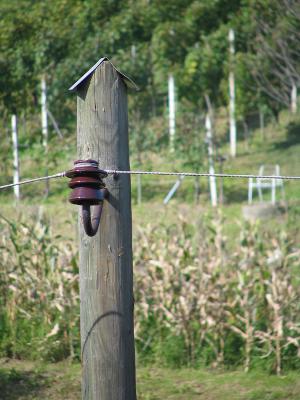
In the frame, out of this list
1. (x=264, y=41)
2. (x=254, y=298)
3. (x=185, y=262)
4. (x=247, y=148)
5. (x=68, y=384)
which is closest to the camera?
(x=68, y=384)

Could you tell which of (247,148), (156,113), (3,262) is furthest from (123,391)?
(156,113)

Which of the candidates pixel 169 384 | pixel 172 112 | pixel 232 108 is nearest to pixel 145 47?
pixel 232 108

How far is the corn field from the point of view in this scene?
484 cm

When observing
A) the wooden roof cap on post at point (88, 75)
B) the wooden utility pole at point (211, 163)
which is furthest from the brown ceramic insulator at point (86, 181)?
the wooden utility pole at point (211, 163)

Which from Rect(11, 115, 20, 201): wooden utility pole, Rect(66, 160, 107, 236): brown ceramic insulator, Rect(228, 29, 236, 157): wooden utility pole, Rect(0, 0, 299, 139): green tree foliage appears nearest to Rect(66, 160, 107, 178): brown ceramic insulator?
Rect(66, 160, 107, 236): brown ceramic insulator

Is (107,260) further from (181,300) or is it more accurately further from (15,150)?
(15,150)

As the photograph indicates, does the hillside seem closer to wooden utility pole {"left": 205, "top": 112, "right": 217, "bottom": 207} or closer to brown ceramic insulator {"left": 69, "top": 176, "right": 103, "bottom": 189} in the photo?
wooden utility pole {"left": 205, "top": 112, "right": 217, "bottom": 207}

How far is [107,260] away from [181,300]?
2.72 m

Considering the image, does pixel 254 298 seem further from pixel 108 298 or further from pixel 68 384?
pixel 108 298

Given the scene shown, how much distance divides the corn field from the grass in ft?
0.47

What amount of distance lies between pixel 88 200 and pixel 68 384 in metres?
2.66

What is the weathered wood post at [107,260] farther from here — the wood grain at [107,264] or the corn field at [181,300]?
the corn field at [181,300]

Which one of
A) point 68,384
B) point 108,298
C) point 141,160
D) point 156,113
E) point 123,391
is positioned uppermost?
point 156,113

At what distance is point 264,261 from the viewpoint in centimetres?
517
